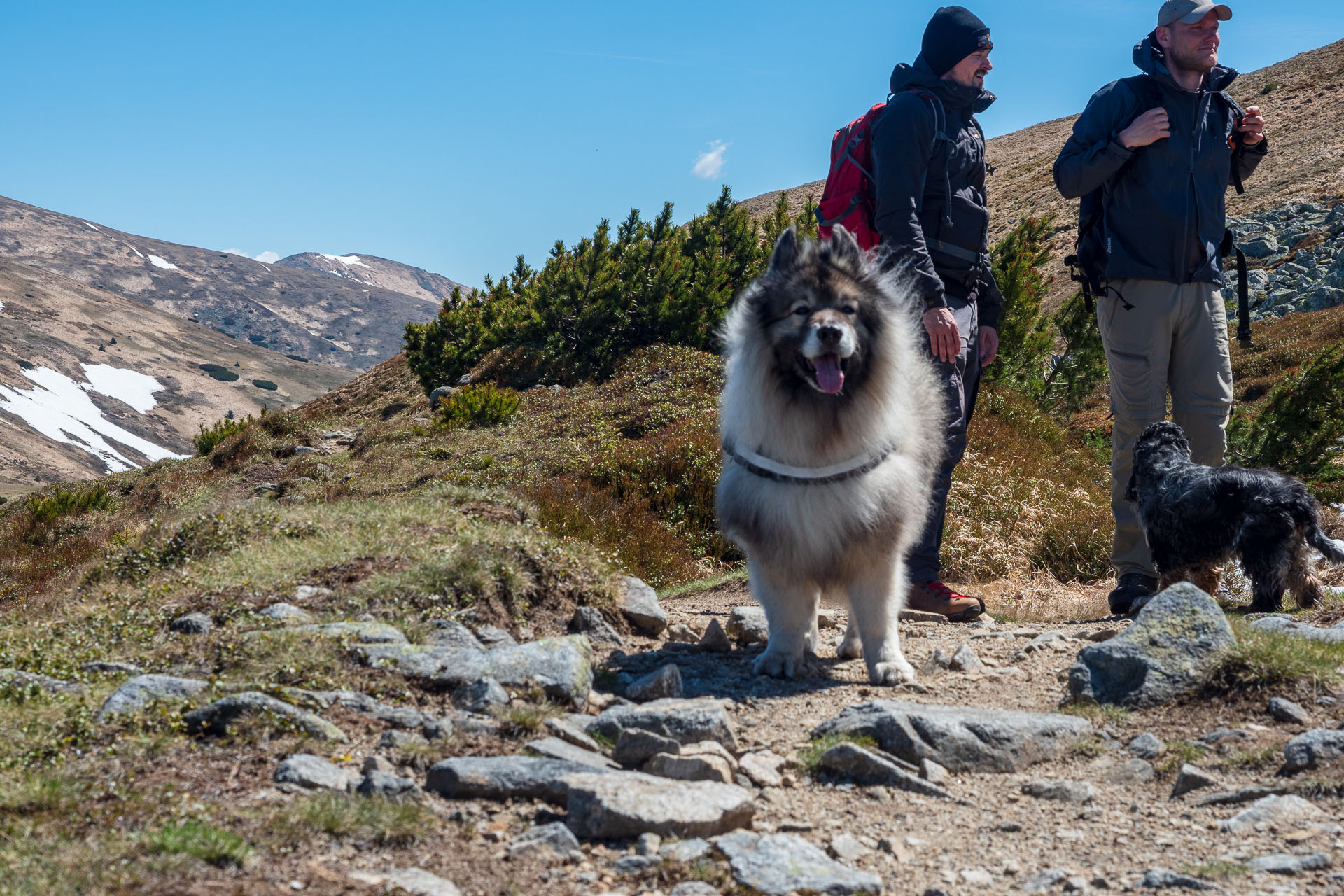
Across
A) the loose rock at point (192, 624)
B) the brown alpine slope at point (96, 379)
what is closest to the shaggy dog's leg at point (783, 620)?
the loose rock at point (192, 624)

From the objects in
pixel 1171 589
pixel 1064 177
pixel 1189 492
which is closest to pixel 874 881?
pixel 1171 589

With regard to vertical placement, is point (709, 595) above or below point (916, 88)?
below

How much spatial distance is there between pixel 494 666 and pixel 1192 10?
17.1 ft

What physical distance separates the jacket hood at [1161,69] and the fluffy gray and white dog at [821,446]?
260 cm

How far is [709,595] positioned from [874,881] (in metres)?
5.18

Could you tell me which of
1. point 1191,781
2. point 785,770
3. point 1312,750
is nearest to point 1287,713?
point 1312,750

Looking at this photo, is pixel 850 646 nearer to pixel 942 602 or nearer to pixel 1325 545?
pixel 942 602

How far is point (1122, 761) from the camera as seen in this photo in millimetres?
3322

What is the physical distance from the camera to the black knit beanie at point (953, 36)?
5.28 metres

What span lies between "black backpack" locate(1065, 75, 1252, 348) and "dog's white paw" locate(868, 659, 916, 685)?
2.77 m

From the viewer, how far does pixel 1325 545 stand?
5090 mm

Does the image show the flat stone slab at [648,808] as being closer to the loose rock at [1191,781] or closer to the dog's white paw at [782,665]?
the loose rock at [1191,781]

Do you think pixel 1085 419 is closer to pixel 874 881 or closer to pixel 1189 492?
pixel 1189 492

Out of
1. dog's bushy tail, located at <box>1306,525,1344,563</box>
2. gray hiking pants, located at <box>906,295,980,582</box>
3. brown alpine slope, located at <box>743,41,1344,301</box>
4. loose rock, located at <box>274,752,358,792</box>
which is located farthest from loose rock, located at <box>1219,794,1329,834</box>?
brown alpine slope, located at <box>743,41,1344,301</box>
